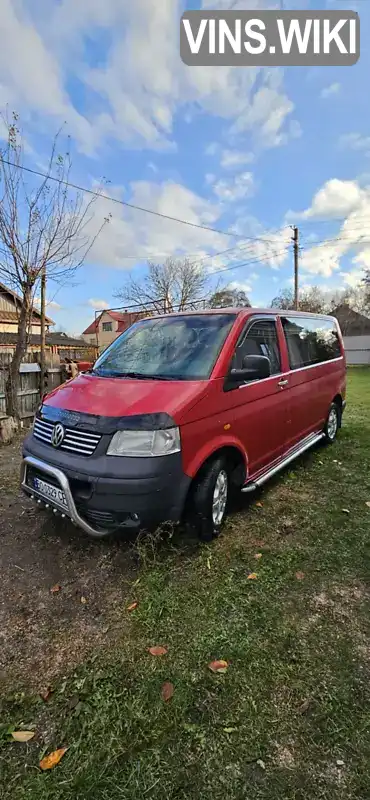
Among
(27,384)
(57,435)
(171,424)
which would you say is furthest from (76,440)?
(27,384)

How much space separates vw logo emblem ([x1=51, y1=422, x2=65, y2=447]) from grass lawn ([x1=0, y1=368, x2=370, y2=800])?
0.97 m

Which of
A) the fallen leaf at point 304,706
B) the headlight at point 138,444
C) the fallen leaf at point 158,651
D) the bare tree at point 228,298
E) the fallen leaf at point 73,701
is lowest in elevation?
the fallen leaf at point 304,706

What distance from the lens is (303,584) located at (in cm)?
257

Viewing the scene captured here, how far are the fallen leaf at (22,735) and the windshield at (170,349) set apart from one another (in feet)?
7.12

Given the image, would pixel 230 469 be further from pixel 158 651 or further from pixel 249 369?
pixel 158 651

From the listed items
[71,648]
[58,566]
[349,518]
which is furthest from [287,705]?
[349,518]

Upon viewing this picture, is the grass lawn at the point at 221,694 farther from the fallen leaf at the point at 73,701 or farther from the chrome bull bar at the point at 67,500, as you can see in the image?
the chrome bull bar at the point at 67,500

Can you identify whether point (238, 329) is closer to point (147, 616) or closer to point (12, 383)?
point (147, 616)

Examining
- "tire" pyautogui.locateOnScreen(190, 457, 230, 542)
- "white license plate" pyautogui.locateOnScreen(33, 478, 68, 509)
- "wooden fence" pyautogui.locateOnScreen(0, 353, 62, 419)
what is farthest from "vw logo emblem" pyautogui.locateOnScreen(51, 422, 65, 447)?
"wooden fence" pyautogui.locateOnScreen(0, 353, 62, 419)

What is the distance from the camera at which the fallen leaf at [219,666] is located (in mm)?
1914

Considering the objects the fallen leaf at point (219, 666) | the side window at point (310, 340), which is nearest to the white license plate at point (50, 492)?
the fallen leaf at point (219, 666)

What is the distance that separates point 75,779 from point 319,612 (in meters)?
1.50

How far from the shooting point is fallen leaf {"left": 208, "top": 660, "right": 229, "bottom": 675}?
191 centimetres

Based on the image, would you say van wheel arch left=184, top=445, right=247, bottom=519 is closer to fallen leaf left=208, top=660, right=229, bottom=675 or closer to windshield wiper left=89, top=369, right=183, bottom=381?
windshield wiper left=89, top=369, right=183, bottom=381
